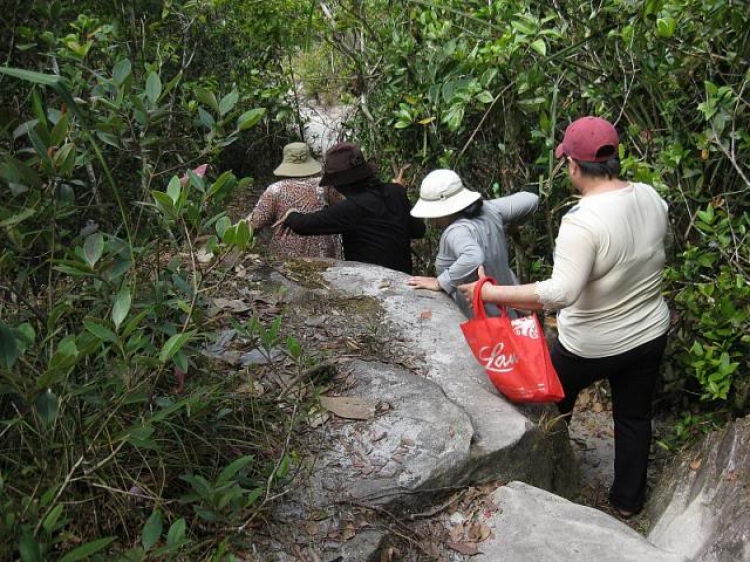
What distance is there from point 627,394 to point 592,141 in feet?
4.45

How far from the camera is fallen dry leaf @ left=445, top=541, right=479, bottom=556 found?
2.68 meters

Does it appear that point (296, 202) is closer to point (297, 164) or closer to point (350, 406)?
point (297, 164)

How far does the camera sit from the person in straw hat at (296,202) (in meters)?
5.26

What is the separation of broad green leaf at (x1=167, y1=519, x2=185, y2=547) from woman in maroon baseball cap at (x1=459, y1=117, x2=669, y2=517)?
1850mm

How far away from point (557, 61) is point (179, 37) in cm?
473

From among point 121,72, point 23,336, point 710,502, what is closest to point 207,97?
point 121,72

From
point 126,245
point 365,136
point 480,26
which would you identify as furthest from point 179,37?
point 126,245

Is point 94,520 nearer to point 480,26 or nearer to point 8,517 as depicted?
point 8,517

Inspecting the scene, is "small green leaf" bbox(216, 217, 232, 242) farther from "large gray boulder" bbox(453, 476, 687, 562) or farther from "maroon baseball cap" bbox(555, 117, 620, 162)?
"maroon baseball cap" bbox(555, 117, 620, 162)

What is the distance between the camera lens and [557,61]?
4.47 meters

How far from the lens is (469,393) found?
11.6 ft

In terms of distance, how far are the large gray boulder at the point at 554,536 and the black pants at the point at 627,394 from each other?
0.98 meters

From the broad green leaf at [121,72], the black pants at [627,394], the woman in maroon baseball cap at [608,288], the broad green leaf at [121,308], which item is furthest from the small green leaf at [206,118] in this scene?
the black pants at [627,394]

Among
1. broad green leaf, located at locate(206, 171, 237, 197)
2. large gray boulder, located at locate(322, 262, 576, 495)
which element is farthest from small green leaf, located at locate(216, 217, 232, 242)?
large gray boulder, located at locate(322, 262, 576, 495)
